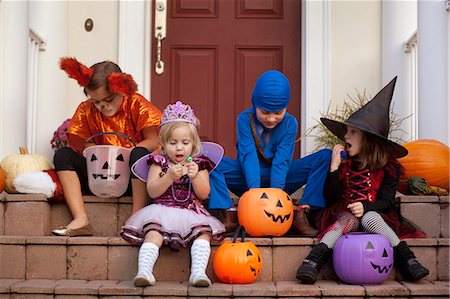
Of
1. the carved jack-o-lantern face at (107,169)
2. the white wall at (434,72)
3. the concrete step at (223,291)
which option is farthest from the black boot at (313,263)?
the white wall at (434,72)

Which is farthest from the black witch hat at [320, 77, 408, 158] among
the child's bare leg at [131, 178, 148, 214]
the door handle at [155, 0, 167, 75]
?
the door handle at [155, 0, 167, 75]

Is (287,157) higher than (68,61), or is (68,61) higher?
(68,61)

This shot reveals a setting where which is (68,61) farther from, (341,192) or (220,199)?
(341,192)

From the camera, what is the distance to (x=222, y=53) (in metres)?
6.94

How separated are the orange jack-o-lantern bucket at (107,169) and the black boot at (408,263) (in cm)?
166

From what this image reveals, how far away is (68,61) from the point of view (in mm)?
4867

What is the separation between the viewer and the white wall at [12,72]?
17.8 feet

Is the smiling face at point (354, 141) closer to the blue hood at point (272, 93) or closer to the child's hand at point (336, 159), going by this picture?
the child's hand at point (336, 159)

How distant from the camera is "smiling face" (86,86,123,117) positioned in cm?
487

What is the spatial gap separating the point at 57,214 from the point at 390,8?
3341 mm

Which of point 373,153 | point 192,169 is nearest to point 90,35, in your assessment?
point 192,169

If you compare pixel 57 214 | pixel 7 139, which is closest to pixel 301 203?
pixel 57 214

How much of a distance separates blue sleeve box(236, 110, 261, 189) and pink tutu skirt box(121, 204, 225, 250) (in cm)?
38

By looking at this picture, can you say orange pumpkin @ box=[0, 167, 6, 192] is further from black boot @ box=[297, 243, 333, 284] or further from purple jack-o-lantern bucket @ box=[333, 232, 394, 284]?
purple jack-o-lantern bucket @ box=[333, 232, 394, 284]
